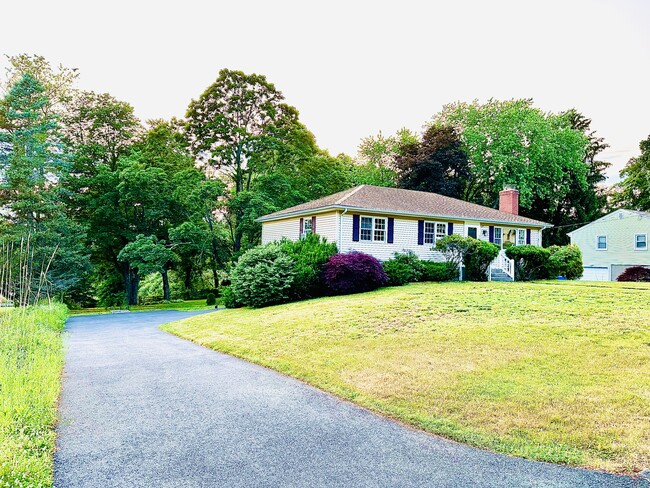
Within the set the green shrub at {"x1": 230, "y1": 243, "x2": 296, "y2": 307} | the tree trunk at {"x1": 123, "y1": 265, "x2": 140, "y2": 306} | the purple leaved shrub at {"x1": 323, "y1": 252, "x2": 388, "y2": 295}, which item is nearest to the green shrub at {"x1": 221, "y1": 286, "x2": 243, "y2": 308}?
the green shrub at {"x1": 230, "y1": 243, "x2": 296, "y2": 307}

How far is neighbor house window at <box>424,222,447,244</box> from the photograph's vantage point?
69.8 feet

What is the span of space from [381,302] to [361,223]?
25.4ft

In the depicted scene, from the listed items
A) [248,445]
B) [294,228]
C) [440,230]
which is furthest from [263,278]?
[248,445]

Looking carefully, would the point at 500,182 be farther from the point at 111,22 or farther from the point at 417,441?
the point at 417,441

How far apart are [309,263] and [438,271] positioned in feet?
20.8

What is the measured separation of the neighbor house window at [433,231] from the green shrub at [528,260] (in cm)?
336

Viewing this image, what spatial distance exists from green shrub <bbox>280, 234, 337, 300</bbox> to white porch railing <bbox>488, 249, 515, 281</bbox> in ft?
27.8

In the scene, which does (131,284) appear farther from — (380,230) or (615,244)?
(615,244)

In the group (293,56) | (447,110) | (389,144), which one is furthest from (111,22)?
(447,110)

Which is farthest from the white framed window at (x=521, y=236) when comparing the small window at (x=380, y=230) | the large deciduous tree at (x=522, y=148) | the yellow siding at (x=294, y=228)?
the yellow siding at (x=294, y=228)

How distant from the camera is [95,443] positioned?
166 inches

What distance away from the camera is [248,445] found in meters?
4.16

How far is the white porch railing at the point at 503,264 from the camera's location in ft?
66.1

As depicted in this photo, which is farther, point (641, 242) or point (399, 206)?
point (641, 242)
